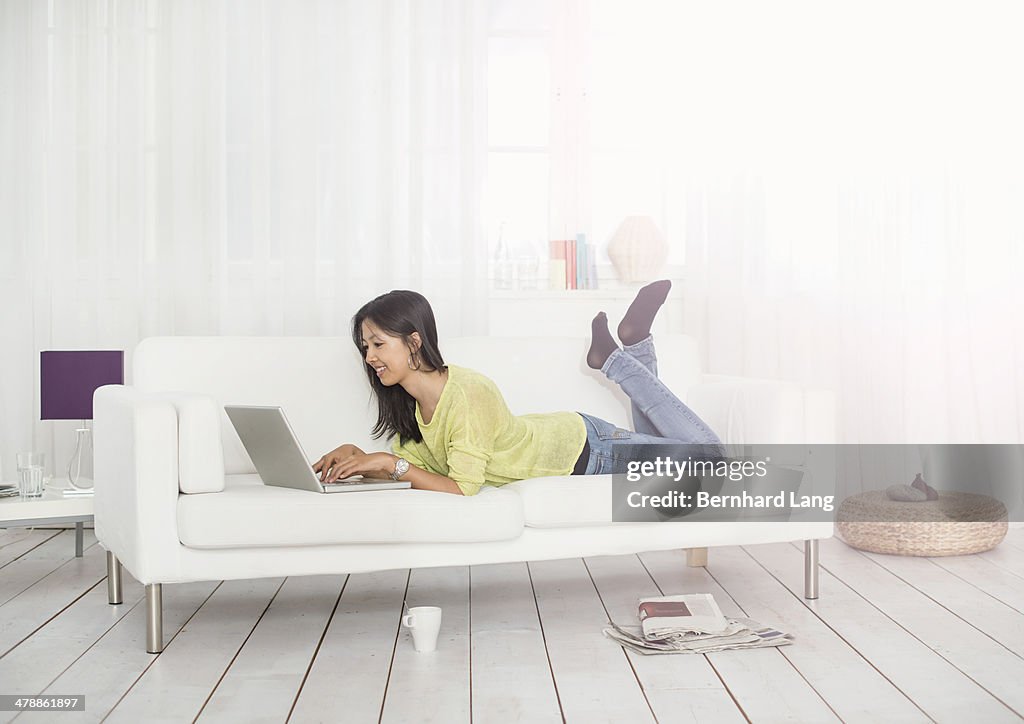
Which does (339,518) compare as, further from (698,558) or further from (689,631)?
(698,558)

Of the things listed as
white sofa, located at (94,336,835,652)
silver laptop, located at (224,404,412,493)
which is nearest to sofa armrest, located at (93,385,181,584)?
white sofa, located at (94,336,835,652)

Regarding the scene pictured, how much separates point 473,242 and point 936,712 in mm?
2605

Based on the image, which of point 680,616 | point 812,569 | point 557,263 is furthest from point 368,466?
point 557,263

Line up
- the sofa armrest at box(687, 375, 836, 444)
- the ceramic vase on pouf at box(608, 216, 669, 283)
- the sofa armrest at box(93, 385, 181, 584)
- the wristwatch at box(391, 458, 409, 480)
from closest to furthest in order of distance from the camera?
1. the sofa armrest at box(93, 385, 181, 584)
2. the wristwatch at box(391, 458, 409, 480)
3. the sofa armrest at box(687, 375, 836, 444)
4. the ceramic vase on pouf at box(608, 216, 669, 283)

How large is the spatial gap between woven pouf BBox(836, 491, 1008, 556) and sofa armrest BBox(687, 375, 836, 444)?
775mm

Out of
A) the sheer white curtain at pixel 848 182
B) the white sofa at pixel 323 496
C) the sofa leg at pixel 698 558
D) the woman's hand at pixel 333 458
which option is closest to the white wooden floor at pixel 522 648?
the sofa leg at pixel 698 558

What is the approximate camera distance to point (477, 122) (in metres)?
4.23

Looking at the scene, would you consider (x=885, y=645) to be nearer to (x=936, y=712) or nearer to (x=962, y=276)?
(x=936, y=712)

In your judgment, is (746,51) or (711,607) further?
(746,51)

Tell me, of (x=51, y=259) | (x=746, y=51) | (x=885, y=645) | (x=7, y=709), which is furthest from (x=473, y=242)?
(x=7, y=709)

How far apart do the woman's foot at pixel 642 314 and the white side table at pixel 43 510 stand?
1.69m

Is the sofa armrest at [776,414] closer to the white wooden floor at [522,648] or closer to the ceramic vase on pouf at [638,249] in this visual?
the white wooden floor at [522,648]

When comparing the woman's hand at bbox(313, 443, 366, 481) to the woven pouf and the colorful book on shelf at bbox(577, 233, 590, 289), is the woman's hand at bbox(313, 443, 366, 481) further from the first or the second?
the woven pouf

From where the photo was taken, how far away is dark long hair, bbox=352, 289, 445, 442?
2.88 m
